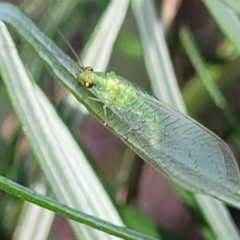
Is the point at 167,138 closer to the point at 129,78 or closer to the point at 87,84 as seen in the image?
the point at 87,84

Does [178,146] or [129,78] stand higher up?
[129,78]

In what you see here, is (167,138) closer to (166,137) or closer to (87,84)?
(166,137)

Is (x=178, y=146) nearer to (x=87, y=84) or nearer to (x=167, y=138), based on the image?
(x=167, y=138)

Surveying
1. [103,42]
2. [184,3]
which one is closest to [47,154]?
[103,42]

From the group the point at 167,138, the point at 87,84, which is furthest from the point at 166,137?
the point at 87,84

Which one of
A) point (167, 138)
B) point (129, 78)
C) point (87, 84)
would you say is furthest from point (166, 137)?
point (129, 78)

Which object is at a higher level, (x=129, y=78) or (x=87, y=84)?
(x=129, y=78)

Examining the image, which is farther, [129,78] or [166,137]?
[129,78]

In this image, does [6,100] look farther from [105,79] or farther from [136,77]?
[136,77]
